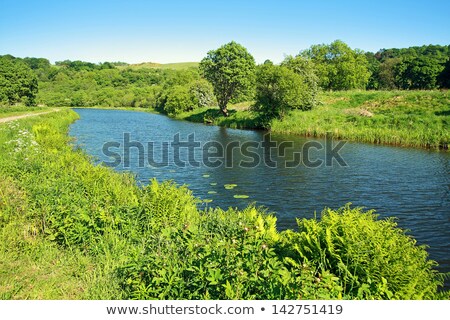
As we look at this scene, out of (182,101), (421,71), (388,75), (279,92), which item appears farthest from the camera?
(388,75)

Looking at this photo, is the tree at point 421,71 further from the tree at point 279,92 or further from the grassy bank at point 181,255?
the grassy bank at point 181,255

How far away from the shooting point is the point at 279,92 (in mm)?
45688

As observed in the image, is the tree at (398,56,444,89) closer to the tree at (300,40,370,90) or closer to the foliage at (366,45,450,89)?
the foliage at (366,45,450,89)

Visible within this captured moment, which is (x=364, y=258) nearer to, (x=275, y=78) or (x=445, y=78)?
(x=275, y=78)

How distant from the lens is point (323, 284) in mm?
5199

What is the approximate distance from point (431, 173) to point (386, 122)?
17.6 m

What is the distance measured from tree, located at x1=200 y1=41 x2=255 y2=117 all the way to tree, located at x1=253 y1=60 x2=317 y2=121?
1374 cm

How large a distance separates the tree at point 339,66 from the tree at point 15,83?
65709 mm

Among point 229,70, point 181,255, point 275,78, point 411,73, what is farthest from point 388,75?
point 181,255

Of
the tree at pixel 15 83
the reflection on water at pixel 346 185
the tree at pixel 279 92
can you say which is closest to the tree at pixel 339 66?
the tree at pixel 279 92

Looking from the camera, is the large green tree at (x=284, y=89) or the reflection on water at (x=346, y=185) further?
the large green tree at (x=284, y=89)

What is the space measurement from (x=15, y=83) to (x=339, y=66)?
72.0m

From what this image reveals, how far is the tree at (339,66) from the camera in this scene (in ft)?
240
